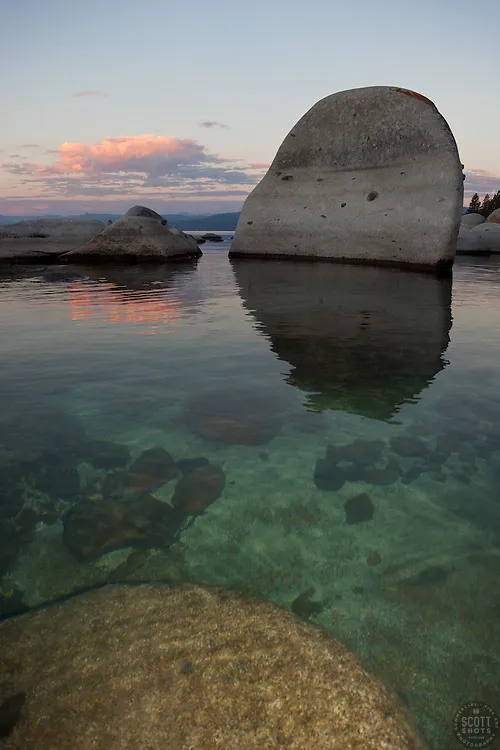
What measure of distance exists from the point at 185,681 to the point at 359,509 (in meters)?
1.51

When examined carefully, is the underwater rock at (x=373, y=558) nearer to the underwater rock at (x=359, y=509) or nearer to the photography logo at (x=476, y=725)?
the underwater rock at (x=359, y=509)

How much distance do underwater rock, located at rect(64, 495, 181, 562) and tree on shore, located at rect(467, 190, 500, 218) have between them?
8767 cm

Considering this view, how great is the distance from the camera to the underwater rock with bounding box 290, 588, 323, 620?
2262mm

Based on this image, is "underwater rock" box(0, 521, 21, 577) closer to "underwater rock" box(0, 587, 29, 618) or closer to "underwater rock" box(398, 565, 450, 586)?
"underwater rock" box(0, 587, 29, 618)

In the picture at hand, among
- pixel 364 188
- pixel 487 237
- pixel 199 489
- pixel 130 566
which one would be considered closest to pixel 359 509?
pixel 199 489

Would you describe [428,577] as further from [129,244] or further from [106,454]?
[129,244]

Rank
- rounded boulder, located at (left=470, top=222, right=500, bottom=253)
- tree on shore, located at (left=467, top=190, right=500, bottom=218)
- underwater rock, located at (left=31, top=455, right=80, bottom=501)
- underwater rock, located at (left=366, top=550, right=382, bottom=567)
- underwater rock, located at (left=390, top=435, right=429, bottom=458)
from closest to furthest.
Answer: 1. underwater rock, located at (left=366, top=550, right=382, bottom=567)
2. underwater rock, located at (left=31, top=455, right=80, bottom=501)
3. underwater rock, located at (left=390, top=435, right=429, bottom=458)
4. rounded boulder, located at (left=470, top=222, right=500, bottom=253)
5. tree on shore, located at (left=467, top=190, right=500, bottom=218)

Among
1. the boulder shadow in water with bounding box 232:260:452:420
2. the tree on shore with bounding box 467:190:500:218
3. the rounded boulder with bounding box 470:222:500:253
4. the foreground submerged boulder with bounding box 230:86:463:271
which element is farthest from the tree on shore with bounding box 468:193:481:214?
the boulder shadow in water with bounding box 232:260:452:420

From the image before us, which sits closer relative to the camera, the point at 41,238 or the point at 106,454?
the point at 106,454

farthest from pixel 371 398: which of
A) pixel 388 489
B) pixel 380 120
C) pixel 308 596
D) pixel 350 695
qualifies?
pixel 380 120

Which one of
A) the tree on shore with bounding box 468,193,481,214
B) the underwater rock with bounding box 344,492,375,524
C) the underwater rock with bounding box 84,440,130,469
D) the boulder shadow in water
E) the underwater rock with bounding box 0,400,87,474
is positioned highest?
the tree on shore with bounding box 468,193,481,214

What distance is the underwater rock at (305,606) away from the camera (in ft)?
7.42

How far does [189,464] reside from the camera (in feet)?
11.5

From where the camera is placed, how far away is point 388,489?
3176 millimetres
